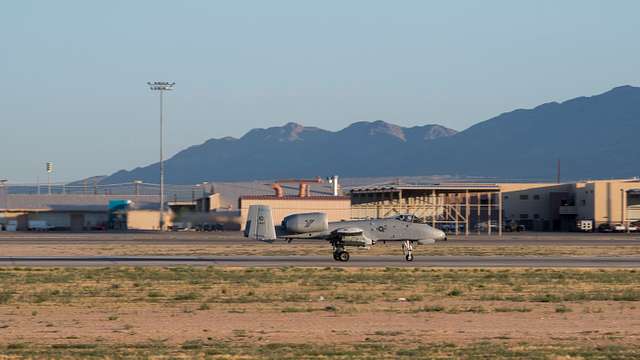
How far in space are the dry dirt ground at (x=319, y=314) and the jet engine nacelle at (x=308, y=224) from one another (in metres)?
8.26

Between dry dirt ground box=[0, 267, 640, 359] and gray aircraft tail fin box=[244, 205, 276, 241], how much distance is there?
8981 mm

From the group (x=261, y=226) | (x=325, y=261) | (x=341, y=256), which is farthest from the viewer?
(x=261, y=226)

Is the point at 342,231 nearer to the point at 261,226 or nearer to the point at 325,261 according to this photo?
the point at 325,261

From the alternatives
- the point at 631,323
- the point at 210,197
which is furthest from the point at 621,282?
the point at 210,197

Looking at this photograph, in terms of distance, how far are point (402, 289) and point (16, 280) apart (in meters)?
15.2

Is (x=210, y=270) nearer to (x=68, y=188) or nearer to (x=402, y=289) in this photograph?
(x=402, y=289)

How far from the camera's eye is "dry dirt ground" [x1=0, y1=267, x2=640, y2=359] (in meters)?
24.9

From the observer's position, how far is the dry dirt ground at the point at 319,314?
24.9 meters

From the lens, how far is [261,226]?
187 ft

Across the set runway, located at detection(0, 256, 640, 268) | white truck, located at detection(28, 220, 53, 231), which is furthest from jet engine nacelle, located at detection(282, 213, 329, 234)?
white truck, located at detection(28, 220, 53, 231)

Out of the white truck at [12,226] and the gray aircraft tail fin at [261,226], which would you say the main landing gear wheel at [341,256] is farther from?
the white truck at [12,226]

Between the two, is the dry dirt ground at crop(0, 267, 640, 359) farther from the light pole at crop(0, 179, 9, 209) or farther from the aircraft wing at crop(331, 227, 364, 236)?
the light pole at crop(0, 179, 9, 209)

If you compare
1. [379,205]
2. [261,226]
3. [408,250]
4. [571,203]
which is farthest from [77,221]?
[408,250]

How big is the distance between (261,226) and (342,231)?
429 cm
